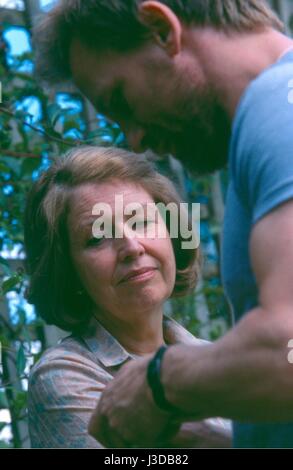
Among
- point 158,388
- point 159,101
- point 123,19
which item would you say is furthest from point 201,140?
point 158,388

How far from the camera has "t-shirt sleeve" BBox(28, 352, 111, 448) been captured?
142 centimetres

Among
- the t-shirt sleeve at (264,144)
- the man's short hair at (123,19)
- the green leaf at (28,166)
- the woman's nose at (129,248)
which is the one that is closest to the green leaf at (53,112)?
the green leaf at (28,166)

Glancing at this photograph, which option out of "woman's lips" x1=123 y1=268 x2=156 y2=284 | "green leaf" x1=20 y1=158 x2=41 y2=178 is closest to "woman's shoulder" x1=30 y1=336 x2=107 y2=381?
"woman's lips" x1=123 y1=268 x2=156 y2=284

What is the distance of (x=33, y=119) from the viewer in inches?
94.7

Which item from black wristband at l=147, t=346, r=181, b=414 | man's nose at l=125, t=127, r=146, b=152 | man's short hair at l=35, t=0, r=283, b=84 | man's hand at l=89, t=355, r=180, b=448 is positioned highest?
man's short hair at l=35, t=0, r=283, b=84

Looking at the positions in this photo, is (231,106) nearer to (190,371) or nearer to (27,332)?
(190,371)

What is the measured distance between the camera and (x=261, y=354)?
2.95 ft

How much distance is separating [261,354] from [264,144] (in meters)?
0.21

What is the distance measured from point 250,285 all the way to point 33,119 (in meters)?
1.44

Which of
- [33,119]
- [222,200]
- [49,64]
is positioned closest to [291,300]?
[49,64]

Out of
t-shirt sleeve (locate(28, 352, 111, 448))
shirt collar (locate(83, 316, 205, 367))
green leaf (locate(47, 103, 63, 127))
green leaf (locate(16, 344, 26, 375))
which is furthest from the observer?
green leaf (locate(47, 103, 63, 127))

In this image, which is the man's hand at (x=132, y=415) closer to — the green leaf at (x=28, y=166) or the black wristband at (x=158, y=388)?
the black wristband at (x=158, y=388)

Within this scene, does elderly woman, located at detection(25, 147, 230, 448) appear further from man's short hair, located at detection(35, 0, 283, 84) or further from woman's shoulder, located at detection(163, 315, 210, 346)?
man's short hair, located at detection(35, 0, 283, 84)

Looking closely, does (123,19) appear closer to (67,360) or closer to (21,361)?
(67,360)
